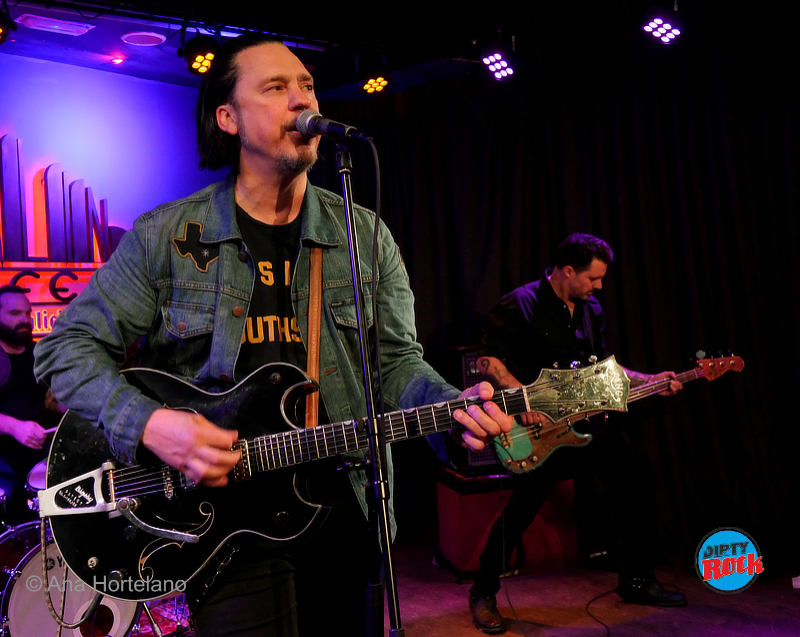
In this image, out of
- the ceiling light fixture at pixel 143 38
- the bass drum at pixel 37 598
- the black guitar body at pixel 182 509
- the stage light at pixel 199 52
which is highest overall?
the ceiling light fixture at pixel 143 38

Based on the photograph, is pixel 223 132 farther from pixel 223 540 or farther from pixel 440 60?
pixel 440 60

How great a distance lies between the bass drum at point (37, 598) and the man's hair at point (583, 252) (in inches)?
128

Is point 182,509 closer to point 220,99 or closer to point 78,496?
point 78,496

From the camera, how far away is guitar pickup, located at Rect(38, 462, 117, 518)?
1763 millimetres

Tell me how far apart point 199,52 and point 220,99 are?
3.06m

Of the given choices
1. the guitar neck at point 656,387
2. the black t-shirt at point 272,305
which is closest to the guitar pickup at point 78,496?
the black t-shirt at point 272,305

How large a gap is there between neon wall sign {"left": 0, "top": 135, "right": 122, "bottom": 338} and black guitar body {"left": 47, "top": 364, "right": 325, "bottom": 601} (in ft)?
12.5

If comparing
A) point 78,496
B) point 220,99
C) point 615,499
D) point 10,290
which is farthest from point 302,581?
point 10,290

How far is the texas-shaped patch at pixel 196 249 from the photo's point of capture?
1.86m

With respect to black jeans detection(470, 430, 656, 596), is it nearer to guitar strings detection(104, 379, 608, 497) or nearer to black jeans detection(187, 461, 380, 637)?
black jeans detection(187, 461, 380, 637)

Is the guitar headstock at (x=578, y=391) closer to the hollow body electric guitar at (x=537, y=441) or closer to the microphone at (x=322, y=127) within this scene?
the microphone at (x=322, y=127)

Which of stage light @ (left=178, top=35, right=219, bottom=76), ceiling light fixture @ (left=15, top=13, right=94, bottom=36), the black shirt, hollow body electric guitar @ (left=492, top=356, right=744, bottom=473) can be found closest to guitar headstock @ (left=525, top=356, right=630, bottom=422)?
hollow body electric guitar @ (left=492, top=356, right=744, bottom=473)

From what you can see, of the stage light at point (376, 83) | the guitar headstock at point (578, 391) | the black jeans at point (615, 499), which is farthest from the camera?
the stage light at point (376, 83)

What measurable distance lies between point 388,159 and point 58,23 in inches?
108
